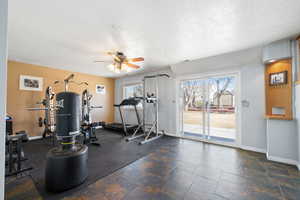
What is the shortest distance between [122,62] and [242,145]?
3.82 m

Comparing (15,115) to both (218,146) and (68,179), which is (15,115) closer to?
(68,179)

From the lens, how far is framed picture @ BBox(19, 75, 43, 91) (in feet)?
12.8

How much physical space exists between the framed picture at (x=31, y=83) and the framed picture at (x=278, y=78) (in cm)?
683

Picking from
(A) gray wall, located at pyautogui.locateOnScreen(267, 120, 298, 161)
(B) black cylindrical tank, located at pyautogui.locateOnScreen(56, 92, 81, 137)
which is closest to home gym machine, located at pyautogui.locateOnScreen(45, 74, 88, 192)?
(B) black cylindrical tank, located at pyautogui.locateOnScreen(56, 92, 81, 137)

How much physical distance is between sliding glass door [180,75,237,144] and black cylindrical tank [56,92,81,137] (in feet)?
11.8

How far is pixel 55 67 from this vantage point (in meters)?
4.49

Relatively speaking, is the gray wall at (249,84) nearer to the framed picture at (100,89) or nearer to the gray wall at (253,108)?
the gray wall at (253,108)

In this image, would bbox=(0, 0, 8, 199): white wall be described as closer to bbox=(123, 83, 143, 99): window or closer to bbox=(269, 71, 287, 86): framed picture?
bbox=(269, 71, 287, 86): framed picture

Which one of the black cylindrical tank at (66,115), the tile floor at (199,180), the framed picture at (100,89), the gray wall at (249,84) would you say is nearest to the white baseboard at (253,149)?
the gray wall at (249,84)

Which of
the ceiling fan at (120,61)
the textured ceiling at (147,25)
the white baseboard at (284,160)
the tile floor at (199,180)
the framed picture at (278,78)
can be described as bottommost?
the tile floor at (199,180)

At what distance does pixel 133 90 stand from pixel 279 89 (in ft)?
16.8

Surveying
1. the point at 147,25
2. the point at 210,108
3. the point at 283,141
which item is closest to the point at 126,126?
the point at 210,108

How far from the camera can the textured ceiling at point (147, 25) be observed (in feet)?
5.35

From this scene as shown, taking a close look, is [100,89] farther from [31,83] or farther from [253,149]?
[253,149]
